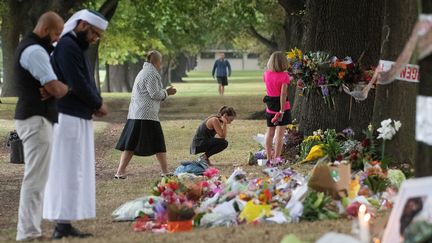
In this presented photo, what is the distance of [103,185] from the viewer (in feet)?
39.9

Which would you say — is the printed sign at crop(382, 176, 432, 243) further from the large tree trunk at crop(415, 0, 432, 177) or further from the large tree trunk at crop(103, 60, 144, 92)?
the large tree trunk at crop(103, 60, 144, 92)

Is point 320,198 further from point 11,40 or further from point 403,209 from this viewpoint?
point 11,40

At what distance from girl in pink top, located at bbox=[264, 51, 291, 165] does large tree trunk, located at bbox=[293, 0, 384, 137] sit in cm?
69

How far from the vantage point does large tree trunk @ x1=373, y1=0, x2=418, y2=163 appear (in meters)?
10.8

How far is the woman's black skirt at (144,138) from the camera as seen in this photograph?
12.7 metres

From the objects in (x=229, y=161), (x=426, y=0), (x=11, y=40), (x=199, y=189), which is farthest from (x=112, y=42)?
(x=426, y=0)

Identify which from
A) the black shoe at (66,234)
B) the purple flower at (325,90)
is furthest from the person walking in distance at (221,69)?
the black shoe at (66,234)

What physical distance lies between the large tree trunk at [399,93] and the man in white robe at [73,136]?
444 cm

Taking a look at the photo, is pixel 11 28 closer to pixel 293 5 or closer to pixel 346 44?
pixel 293 5

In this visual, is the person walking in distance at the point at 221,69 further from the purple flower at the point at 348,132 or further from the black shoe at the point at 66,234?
the black shoe at the point at 66,234

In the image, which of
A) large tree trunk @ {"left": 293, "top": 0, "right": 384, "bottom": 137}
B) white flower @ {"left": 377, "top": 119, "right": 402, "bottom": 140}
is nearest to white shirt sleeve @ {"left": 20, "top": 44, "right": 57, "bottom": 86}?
white flower @ {"left": 377, "top": 119, "right": 402, "bottom": 140}

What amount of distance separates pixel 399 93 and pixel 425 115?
492 centimetres

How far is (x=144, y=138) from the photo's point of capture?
12.8 meters

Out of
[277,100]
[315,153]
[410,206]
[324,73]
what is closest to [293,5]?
[324,73]
